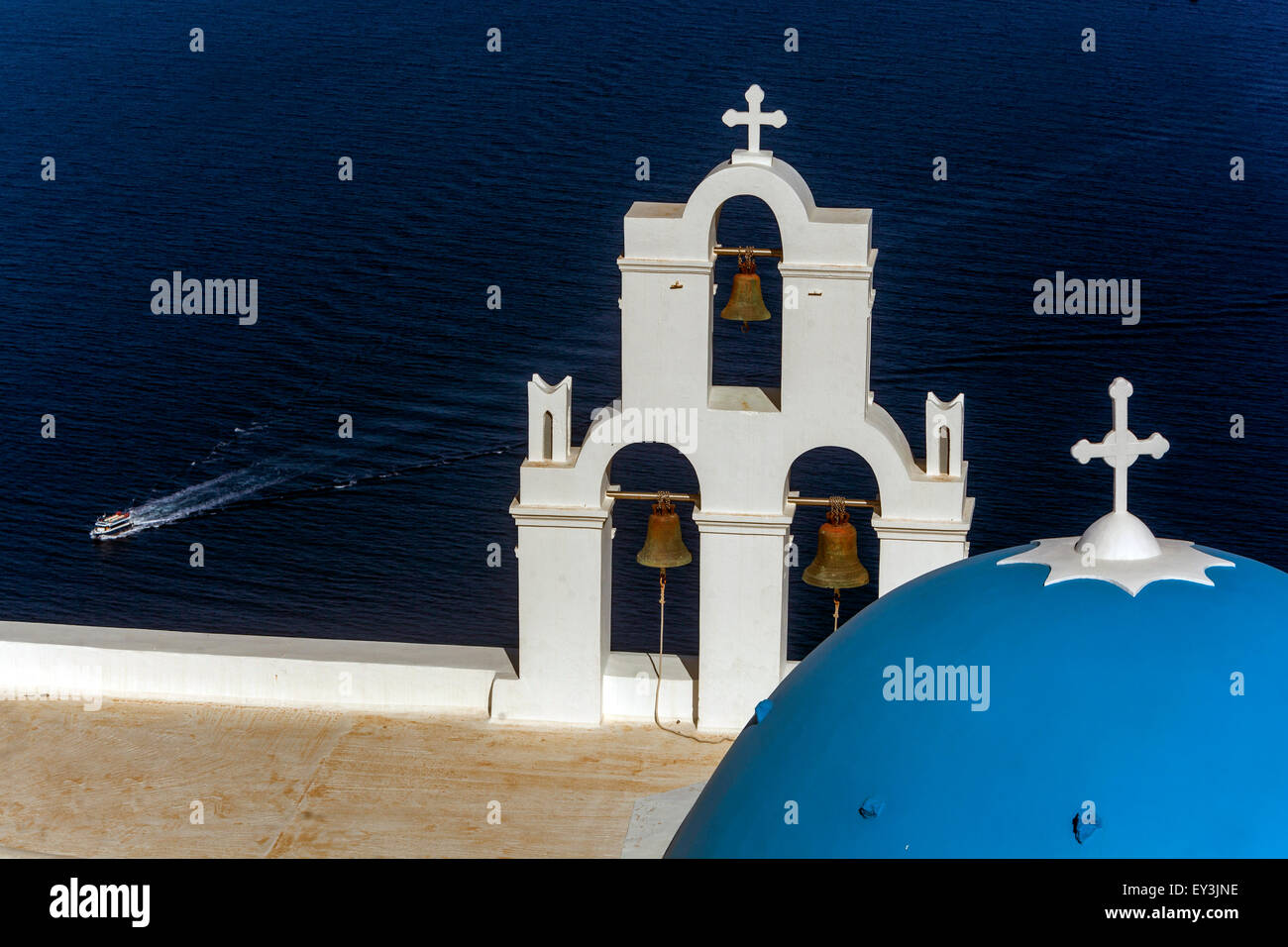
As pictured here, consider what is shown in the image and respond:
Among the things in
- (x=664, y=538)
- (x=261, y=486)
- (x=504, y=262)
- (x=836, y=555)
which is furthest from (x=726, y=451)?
(x=504, y=262)

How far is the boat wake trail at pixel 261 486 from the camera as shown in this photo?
179ft

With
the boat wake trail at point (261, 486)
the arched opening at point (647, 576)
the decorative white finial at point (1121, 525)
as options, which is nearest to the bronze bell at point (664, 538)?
the decorative white finial at point (1121, 525)

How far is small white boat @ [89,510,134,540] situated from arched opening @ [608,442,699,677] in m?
12.0

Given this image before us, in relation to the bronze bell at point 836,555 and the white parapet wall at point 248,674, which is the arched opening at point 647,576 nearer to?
the white parapet wall at point 248,674

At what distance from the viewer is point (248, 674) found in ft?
66.8

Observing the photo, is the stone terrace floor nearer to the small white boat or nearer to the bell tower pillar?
the bell tower pillar

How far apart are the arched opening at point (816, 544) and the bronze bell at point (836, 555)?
2119 centimetres

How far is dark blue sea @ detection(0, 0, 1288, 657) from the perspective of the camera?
51156mm

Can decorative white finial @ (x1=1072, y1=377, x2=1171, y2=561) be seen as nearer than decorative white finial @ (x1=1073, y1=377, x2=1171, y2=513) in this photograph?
Yes

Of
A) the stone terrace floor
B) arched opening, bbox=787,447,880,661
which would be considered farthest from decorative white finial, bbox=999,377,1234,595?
arched opening, bbox=787,447,880,661

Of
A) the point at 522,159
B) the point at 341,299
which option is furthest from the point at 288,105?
the point at 341,299

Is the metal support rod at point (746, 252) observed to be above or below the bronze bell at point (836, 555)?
above

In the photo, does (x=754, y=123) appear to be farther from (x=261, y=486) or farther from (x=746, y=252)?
(x=261, y=486)

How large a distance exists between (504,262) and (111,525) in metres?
20.5
